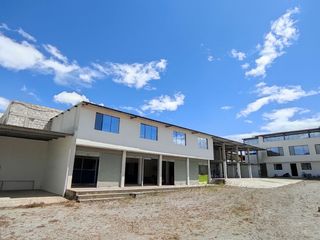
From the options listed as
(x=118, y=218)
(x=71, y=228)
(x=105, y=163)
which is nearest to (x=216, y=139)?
(x=105, y=163)

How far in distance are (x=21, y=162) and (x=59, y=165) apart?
3303 mm

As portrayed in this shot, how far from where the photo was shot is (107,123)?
15945mm

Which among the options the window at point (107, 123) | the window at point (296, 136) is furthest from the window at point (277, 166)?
the window at point (107, 123)

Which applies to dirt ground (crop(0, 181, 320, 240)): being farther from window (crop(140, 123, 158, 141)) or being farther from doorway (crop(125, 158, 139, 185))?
doorway (crop(125, 158, 139, 185))

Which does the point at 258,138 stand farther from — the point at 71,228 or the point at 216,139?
the point at 71,228

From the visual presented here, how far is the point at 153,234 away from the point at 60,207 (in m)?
6.01

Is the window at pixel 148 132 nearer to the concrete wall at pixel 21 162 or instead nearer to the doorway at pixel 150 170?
the doorway at pixel 150 170

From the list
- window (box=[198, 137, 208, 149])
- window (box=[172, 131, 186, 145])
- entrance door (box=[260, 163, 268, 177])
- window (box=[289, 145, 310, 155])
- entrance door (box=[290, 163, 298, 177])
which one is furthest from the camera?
entrance door (box=[260, 163, 268, 177])

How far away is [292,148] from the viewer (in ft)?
133

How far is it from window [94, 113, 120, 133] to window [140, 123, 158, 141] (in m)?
2.49

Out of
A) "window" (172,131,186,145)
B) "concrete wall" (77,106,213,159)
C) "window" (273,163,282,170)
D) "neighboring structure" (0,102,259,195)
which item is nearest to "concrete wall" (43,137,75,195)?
"neighboring structure" (0,102,259,195)

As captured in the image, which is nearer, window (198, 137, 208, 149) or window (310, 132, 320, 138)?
window (198, 137, 208, 149)

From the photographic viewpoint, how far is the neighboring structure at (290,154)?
38.1 metres

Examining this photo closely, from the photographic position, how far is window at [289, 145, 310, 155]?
1529 inches
